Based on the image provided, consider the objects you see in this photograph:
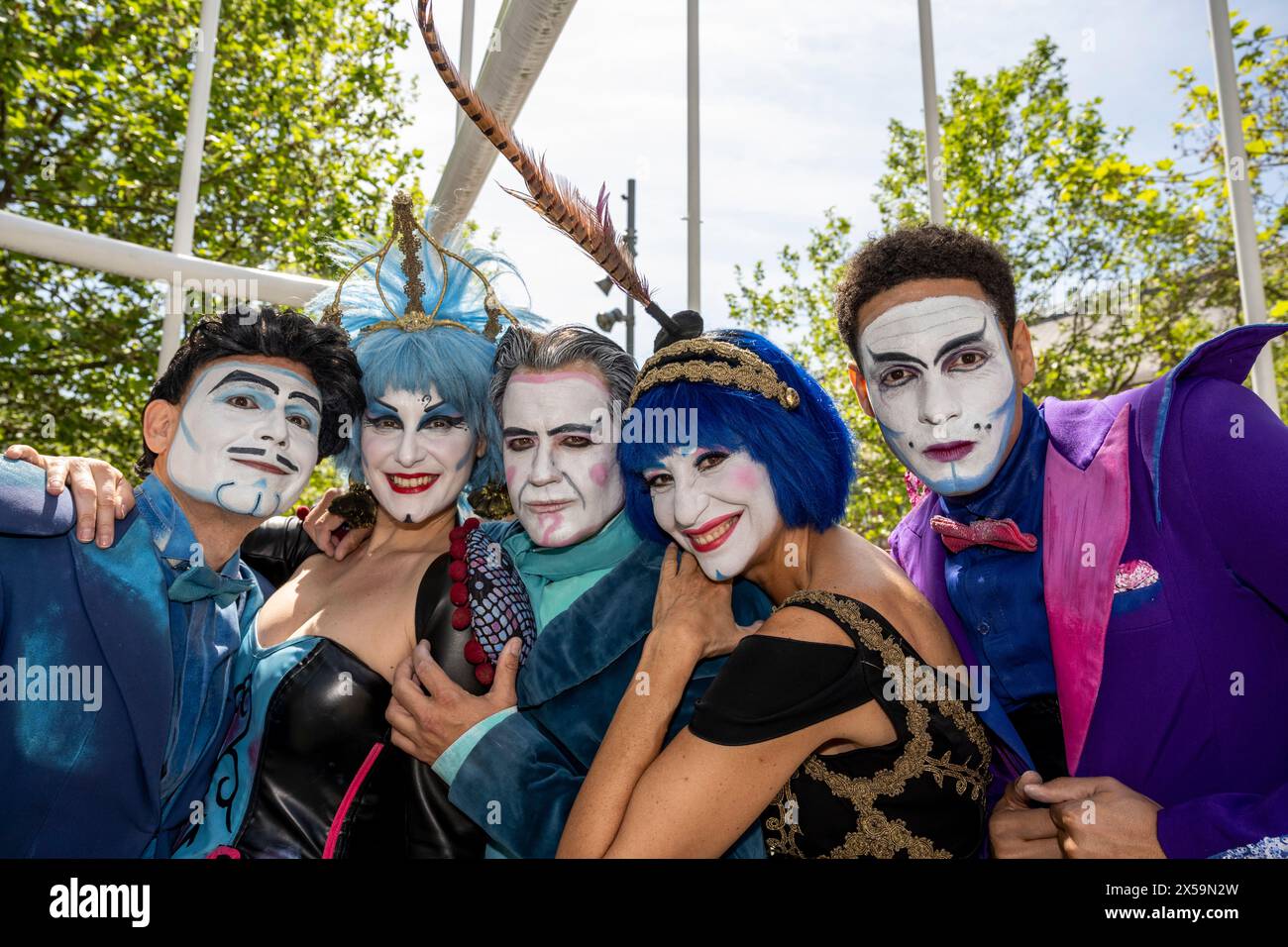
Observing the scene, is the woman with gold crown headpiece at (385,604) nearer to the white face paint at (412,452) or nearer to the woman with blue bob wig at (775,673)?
the white face paint at (412,452)

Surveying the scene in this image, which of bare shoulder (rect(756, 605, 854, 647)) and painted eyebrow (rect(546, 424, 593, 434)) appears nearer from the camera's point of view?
bare shoulder (rect(756, 605, 854, 647))

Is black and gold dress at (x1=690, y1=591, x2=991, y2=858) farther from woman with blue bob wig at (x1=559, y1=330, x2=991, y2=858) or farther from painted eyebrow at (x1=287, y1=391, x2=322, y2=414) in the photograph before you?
painted eyebrow at (x1=287, y1=391, x2=322, y2=414)

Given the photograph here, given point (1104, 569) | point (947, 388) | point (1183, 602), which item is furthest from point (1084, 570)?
point (947, 388)

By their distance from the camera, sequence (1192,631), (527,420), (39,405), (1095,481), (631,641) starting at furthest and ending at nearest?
(39,405)
(527,420)
(631,641)
(1095,481)
(1192,631)

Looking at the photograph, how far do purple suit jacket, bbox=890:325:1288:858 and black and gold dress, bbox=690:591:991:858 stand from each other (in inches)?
9.4

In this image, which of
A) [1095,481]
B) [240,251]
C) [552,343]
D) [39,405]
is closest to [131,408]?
[39,405]

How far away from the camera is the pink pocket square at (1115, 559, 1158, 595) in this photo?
2.09m

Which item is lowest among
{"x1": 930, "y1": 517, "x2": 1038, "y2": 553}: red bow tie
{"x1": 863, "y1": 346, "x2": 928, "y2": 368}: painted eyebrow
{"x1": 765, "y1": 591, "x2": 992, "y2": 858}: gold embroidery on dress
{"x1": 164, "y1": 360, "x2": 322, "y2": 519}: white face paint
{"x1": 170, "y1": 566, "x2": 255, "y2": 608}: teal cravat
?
{"x1": 765, "y1": 591, "x2": 992, "y2": 858}: gold embroidery on dress

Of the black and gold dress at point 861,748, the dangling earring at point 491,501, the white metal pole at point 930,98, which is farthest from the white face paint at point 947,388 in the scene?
the white metal pole at point 930,98

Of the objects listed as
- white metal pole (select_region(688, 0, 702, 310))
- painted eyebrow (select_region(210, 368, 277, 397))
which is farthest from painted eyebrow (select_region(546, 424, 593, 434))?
white metal pole (select_region(688, 0, 702, 310))

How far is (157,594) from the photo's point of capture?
2.29 metres
